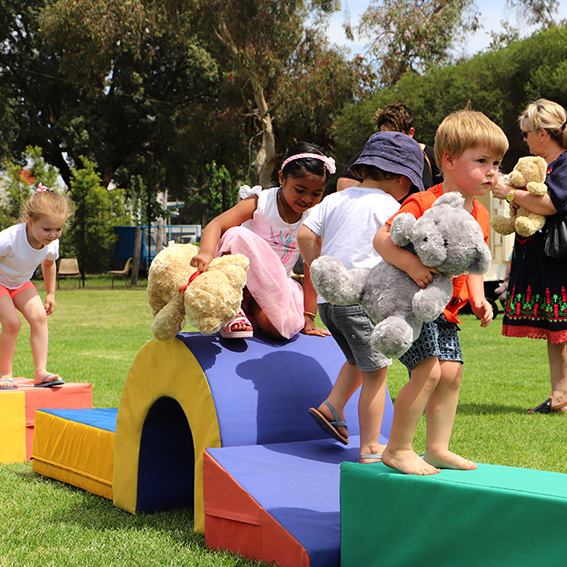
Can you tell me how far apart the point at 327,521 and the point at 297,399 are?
884 mm

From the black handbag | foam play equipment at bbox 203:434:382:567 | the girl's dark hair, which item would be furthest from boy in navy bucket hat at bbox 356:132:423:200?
the black handbag

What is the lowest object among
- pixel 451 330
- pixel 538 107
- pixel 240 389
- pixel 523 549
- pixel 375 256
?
pixel 523 549

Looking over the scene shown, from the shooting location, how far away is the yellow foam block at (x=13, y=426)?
477 centimetres

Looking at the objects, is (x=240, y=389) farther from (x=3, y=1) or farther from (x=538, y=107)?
(x=3, y=1)

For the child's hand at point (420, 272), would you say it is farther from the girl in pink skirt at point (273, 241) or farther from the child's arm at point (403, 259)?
the girl in pink skirt at point (273, 241)

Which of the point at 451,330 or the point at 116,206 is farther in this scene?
the point at 116,206

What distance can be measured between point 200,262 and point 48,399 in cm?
213

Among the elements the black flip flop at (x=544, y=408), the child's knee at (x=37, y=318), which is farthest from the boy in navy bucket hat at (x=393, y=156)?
the child's knee at (x=37, y=318)

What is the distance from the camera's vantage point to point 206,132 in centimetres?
2795

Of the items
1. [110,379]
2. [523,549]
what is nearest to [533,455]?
[523,549]

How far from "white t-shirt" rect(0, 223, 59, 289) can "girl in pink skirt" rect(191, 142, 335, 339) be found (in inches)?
81.1

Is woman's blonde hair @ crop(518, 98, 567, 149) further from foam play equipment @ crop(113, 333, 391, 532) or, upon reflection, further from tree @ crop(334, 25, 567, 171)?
tree @ crop(334, 25, 567, 171)

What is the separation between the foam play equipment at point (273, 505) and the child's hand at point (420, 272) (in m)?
0.99

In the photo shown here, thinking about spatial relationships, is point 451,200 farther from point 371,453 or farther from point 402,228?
point 371,453
